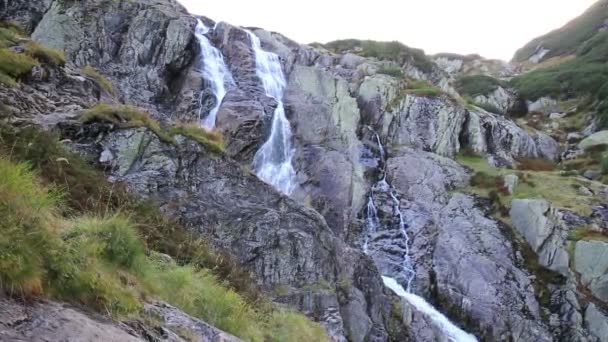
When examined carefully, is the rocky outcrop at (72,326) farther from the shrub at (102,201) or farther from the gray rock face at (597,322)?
the gray rock face at (597,322)

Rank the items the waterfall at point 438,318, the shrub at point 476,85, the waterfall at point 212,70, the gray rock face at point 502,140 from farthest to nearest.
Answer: the shrub at point 476,85, the gray rock face at point 502,140, the waterfall at point 212,70, the waterfall at point 438,318

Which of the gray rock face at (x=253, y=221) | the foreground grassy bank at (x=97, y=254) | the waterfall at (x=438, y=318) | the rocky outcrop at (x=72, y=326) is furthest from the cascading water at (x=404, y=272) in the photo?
the rocky outcrop at (x=72, y=326)

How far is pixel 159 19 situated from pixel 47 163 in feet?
98.1

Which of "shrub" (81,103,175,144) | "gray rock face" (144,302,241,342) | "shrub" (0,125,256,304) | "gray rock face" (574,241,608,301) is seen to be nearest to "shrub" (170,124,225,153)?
"shrub" (81,103,175,144)

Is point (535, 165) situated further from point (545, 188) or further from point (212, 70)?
point (212, 70)

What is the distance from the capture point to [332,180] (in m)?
29.4

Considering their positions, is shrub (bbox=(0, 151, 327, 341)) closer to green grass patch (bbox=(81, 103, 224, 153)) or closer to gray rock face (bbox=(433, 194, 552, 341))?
green grass patch (bbox=(81, 103, 224, 153))

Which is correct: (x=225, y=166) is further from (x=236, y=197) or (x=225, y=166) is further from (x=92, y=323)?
(x=92, y=323)

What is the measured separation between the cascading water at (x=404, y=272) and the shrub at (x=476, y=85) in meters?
31.5

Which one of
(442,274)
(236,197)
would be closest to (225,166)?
(236,197)

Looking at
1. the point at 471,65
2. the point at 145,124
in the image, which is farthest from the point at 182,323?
the point at 471,65

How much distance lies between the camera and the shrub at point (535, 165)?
3748 centimetres

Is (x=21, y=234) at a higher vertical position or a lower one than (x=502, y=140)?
higher

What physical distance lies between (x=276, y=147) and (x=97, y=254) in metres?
25.6
